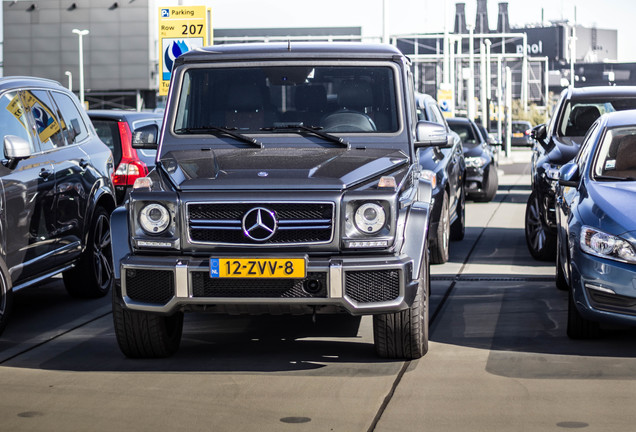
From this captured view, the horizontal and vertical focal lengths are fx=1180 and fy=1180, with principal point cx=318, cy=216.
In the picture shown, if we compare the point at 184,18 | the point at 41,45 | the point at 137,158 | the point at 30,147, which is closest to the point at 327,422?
the point at 30,147

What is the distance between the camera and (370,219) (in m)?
6.59

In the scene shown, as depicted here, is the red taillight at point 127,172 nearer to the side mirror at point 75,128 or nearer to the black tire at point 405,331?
the side mirror at point 75,128

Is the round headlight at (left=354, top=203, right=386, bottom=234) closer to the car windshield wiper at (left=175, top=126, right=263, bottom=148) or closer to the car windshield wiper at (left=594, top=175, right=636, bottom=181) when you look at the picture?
the car windshield wiper at (left=175, top=126, right=263, bottom=148)

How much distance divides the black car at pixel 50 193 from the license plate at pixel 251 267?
2.12 metres

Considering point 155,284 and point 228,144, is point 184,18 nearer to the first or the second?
point 228,144

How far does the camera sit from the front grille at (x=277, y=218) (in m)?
6.59

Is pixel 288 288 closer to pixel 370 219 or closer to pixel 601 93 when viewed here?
pixel 370 219

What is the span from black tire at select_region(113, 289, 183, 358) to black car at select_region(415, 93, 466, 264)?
393cm

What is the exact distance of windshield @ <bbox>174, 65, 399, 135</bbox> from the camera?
7.83 meters

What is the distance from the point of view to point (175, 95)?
7.93m

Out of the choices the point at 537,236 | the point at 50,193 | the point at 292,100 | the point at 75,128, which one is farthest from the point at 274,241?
the point at 537,236

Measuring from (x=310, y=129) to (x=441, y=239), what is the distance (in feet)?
14.0

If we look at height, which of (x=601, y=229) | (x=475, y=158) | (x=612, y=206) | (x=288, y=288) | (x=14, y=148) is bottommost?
(x=475, y=158)

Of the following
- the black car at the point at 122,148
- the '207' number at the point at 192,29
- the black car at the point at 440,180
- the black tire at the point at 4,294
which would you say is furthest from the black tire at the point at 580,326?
the '207' number at the point at 192,29
